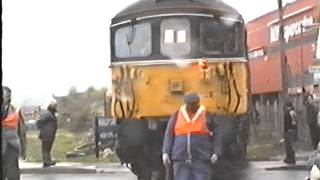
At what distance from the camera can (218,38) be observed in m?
Answer: 13.9

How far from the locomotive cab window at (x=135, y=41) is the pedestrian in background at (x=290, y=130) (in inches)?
184

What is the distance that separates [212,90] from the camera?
1359 cm

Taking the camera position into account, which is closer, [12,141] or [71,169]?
[12,141]

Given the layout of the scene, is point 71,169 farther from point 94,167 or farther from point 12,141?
point 12,141

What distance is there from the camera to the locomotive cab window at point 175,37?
13672mm

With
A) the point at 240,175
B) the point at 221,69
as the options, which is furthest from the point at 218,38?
the point at 240,175

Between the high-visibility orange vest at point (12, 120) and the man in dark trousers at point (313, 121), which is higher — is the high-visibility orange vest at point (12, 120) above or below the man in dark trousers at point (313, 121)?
above

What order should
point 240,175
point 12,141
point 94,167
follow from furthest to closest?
point 94,167
point 240,175
point 12,141

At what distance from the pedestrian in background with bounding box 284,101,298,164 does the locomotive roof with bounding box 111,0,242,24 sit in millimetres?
3843

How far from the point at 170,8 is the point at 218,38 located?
984mm


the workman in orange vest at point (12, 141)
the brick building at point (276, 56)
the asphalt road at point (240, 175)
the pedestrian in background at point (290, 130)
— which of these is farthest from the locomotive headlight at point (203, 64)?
the brick building at point (276, 56)

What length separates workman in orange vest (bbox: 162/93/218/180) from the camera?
9781 millimetres

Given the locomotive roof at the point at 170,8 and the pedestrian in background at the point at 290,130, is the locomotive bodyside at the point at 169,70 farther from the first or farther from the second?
the pedestrian in background at the point at 290,130

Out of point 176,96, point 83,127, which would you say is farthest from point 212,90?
point 83,127
